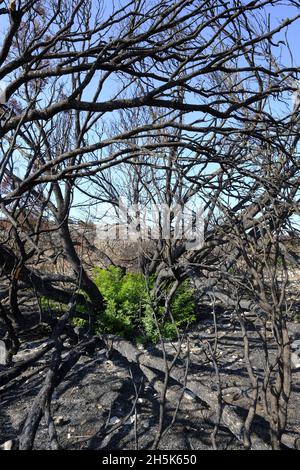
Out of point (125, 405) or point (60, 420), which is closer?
point (60, 420)

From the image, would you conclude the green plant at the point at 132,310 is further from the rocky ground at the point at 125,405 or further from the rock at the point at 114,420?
the rock at the point at 114,420

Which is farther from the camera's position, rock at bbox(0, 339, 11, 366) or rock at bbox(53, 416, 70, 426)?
rock at bbox(0, 339, 11, 366)

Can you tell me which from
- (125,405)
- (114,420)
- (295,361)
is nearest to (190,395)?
(125,405)

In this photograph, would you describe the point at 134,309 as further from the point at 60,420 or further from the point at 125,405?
the point at 60,420

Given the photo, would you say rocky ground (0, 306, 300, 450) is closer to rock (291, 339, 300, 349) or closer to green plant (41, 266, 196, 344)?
rock (291, 339, 300, 349)

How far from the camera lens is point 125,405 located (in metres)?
4.04

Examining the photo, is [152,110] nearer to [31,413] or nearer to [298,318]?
[298,318]

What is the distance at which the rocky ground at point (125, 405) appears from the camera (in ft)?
11.0

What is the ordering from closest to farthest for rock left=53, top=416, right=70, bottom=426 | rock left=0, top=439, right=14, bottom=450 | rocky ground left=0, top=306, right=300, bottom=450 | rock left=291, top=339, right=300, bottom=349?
rock left=0, top=439, right=14, bottom=450 < rocky ground left=0, top=306, right=300, bottom=450 < rock left=53, top=416, right=70, bottom=426 < rock left=291, top=339, right=300, bottom=349

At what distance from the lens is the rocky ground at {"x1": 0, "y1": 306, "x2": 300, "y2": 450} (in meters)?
3.35

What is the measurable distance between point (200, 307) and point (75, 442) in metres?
4.12

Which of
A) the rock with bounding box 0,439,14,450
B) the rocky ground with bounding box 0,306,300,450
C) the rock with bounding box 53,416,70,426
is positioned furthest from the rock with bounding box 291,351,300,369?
the rock with bounding box 0,439,14,450

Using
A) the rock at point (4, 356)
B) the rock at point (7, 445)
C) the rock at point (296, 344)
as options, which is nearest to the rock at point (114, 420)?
the rock at point (7, 445)

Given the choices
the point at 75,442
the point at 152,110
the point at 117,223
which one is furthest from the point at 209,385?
the point at 152,110
